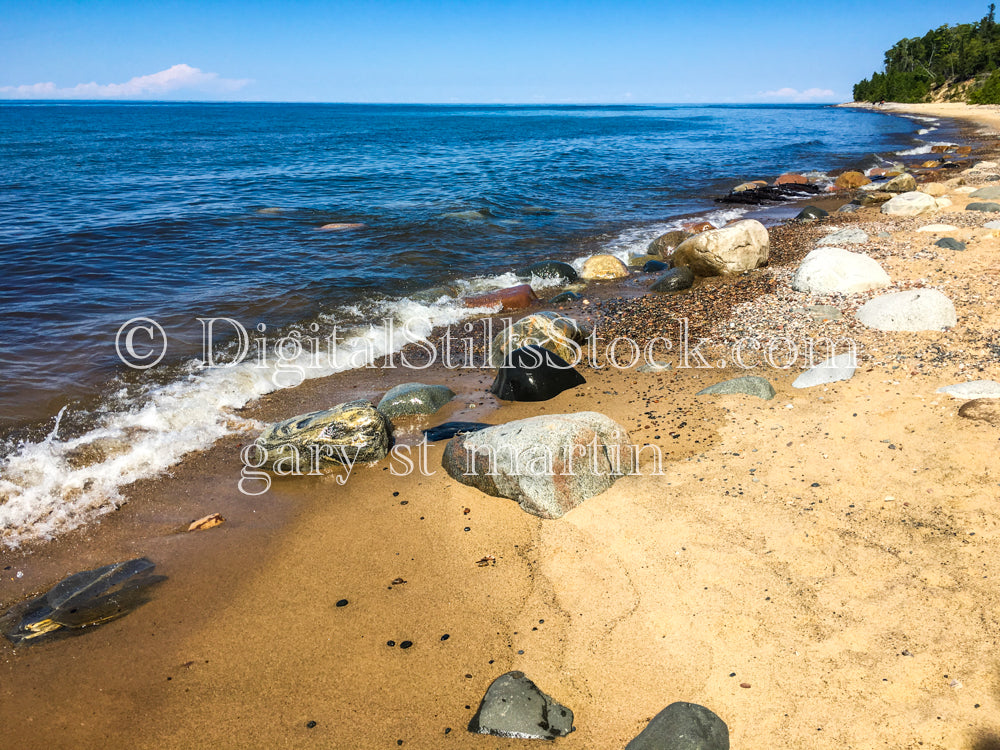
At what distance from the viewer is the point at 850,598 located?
141 inches

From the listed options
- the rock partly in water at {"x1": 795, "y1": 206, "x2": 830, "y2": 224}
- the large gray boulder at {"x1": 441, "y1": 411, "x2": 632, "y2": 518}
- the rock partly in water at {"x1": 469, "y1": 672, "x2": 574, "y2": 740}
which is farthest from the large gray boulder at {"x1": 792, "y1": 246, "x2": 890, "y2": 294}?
the rock partly in water at {"x1": 795, "y1": 206, "x2": 830, "y2": 224}

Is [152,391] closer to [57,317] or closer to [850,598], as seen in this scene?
[57,317]

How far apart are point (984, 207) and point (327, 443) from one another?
1490 centimetres

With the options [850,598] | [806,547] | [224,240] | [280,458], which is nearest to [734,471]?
[806,547]

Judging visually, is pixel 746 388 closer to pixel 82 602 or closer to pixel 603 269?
pixel 82 602

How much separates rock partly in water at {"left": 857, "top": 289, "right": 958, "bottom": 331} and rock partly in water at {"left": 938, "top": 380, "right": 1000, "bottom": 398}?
61.9 inches

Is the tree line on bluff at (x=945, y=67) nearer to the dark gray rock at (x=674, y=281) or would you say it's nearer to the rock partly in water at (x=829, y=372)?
the dark gray rock at (x=674, y=281)

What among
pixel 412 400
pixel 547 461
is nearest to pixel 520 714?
pixel 547 461

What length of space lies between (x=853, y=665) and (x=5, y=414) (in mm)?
8439

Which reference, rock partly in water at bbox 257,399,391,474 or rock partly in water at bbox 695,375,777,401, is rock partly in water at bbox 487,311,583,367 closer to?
rock partly in water at bbox 695,375,777,401

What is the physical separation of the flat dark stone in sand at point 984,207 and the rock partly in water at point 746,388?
1056 centimetres

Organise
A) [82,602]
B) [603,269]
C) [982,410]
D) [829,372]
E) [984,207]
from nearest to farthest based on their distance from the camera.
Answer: [82,602] → [982,410] → [829,372] → [603,269] → [984,207]

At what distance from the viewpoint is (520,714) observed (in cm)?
312

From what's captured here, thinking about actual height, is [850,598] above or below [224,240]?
below
